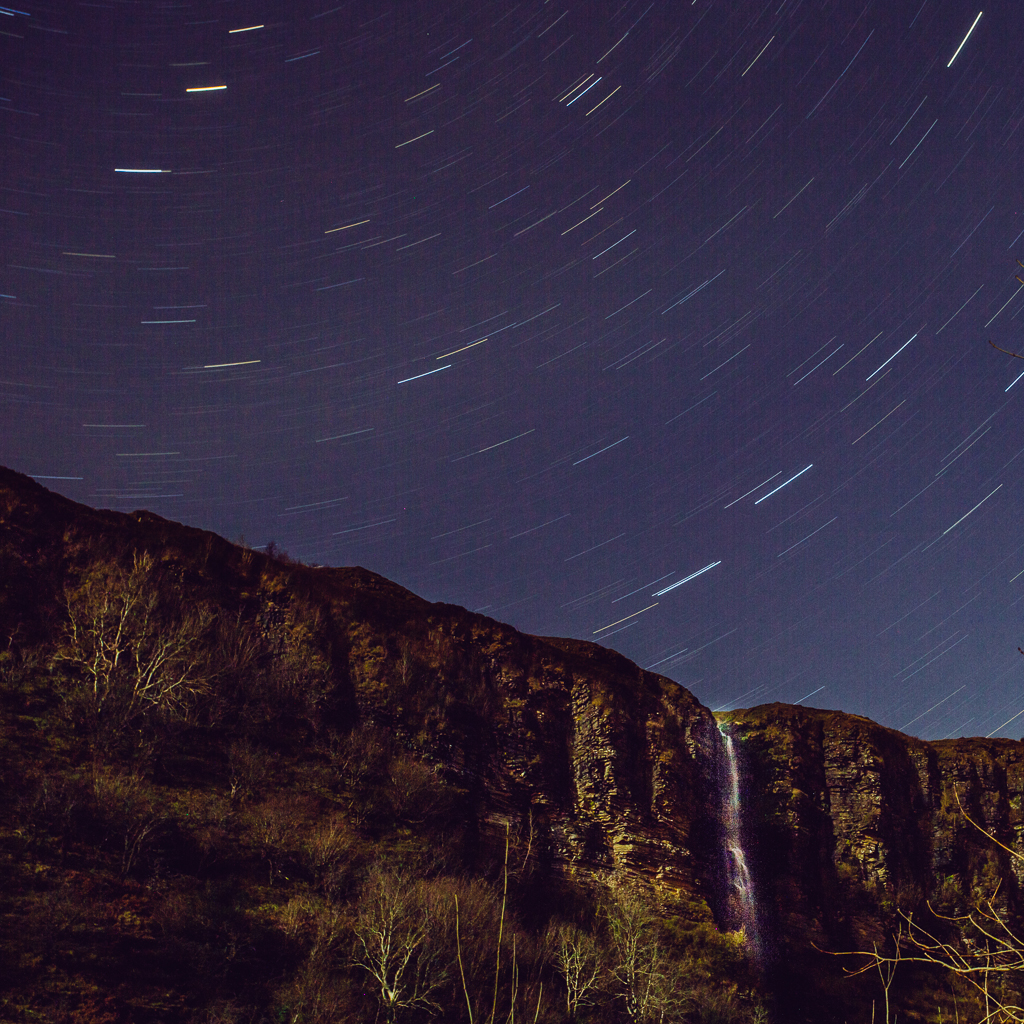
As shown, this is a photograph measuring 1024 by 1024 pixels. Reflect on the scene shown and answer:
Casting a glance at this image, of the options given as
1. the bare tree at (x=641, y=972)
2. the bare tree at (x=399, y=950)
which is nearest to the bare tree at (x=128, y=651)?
the bare tree at (x=399, y=950)

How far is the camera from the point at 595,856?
32.9m

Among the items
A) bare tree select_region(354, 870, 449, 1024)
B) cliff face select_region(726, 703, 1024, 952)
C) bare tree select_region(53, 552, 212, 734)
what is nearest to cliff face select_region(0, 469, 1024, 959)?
cliff face select_region(726, 703, 1024, 952)

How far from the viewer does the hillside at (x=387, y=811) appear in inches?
714

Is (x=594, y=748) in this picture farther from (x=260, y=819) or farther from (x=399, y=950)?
(x=399, y=950)

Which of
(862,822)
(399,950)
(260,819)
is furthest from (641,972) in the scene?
(862,822)

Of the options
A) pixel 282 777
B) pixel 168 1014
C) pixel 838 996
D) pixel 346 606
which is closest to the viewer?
pixel 168 1014

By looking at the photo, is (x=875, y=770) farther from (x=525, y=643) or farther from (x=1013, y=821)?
(x=525, y=643)

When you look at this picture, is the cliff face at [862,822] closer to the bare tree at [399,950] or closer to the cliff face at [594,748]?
the cliff face at [594,748]

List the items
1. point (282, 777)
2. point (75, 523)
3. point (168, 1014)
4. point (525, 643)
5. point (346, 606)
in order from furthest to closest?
A: point (525, 643) < point (346, 606) < point (75, 523) < point (282, 777) < point (168, 1014)

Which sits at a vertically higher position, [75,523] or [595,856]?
[75,523]

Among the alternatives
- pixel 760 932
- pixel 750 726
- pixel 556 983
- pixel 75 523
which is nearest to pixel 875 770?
pixel 750 726

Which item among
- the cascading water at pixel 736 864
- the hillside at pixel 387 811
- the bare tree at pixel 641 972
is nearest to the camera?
the hillside at pixel 387 811

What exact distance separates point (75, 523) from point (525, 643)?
21638 millimetres

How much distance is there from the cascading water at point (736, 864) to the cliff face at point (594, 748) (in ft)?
2.02
